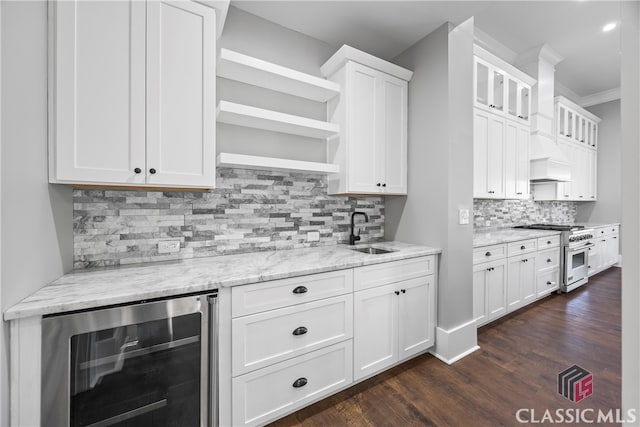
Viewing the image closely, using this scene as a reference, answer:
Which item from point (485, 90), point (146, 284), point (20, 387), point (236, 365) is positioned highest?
point (485, 90)

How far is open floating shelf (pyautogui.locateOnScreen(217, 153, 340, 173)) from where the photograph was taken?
180 centimetres

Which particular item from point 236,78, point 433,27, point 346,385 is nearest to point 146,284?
point 346,385

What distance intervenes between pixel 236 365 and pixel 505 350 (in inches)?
89.2

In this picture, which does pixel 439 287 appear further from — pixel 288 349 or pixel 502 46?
pixel 502 46

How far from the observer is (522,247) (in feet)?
10.2

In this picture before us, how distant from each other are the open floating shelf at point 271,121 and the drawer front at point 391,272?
1.13 metres

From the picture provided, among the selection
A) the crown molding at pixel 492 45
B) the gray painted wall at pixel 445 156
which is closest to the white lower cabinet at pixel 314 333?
the gray painted wall at pixel 445 156

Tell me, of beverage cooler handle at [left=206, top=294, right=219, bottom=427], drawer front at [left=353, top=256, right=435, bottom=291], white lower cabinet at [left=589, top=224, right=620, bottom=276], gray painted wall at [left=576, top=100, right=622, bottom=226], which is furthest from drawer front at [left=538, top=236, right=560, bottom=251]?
beverage cooler handle at [left=206, top=294, right=219, bottom=427]

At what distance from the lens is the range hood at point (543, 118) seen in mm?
3559

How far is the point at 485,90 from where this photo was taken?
3146 mm

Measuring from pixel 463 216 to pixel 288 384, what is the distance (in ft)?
6.03

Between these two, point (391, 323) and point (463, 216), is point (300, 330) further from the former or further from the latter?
point (463, 216)

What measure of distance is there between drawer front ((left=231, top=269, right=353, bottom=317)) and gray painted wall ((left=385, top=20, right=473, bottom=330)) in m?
0.96

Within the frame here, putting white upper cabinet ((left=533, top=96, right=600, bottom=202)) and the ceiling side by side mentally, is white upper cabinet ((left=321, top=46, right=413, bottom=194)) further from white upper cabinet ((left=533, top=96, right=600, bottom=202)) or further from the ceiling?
white upper cabinet ((left=533, top=96, right=600, bottom=202))
